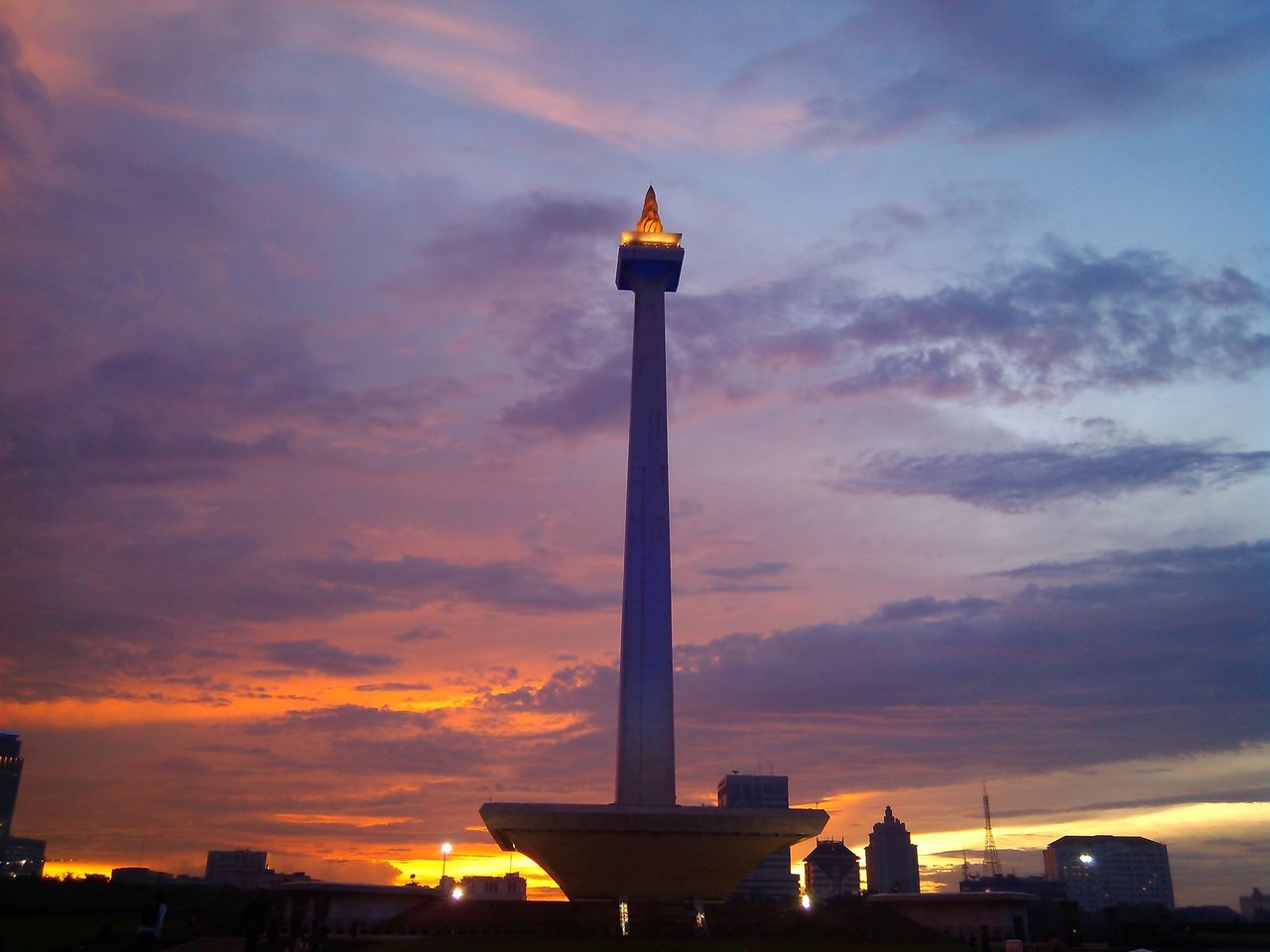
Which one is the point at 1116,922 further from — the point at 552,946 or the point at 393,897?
the point at 393,897

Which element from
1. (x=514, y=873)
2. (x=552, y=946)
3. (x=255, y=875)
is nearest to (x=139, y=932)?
(x=552, y=946)

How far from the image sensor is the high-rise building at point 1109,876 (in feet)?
616

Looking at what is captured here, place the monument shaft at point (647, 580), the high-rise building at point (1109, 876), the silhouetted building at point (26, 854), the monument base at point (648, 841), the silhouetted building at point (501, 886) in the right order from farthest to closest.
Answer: the high-rise building at point (1109, 876), the silhouetted building at point (26, 854), the silhouetted building at point (501, 886), the monument shaft at point (647, 580), the monument base at point (648, 841)

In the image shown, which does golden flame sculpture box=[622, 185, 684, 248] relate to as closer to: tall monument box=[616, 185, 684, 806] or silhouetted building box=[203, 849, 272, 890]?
tall monument box=[616, 185, 684, 806]

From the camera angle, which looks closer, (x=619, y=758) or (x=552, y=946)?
(x=552, y=946)

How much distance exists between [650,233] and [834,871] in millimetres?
94247

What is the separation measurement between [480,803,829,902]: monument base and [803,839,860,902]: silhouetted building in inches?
2498

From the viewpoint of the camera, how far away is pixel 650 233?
234ft

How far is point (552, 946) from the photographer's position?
1412 inches

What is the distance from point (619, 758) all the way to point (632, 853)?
7273mm

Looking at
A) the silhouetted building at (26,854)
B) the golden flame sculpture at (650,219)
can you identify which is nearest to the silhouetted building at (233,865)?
the silhouetted building at (26,854)

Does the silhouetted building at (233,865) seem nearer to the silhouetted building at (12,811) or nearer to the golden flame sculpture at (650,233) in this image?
the silhouetted building at (12,811)

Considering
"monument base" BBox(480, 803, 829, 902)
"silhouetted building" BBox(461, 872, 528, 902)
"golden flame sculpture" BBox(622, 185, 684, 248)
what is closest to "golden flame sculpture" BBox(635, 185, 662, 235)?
"golden flame sculpture" BBox(622, 185, 684, 248)

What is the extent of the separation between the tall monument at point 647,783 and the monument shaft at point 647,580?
6 cm
